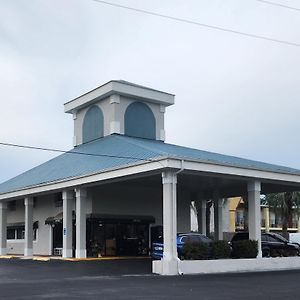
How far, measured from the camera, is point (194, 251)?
24.5m

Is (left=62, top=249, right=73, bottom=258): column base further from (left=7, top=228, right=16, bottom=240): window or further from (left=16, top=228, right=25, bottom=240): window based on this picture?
(left=7, top=228, right=16, bottom=240): window

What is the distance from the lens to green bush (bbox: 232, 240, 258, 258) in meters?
27.0

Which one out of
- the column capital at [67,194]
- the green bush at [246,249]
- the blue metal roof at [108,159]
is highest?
the blue metal roof at [108,159]

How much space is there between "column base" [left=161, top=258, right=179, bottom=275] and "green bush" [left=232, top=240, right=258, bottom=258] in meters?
5.07

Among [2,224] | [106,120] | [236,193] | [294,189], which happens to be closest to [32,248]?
[2,224]

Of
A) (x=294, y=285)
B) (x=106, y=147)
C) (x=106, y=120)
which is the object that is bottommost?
(x=294, y=285)

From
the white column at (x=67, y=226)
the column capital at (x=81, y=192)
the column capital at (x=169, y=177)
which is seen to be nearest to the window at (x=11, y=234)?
the white column at (x=67, y=226)

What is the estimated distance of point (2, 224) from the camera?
38.9 metres

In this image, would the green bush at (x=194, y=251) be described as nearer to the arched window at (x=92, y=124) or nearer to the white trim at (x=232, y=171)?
the white trim at (x=232, y=171)

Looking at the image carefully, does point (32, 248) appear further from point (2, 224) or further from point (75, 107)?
point (75, 107)

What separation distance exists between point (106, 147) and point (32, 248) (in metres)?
8.87

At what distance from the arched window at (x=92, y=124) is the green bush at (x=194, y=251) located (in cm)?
1515

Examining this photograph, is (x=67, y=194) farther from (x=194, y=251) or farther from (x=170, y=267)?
(x=170, y=267)

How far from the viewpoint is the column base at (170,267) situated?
2281cm
